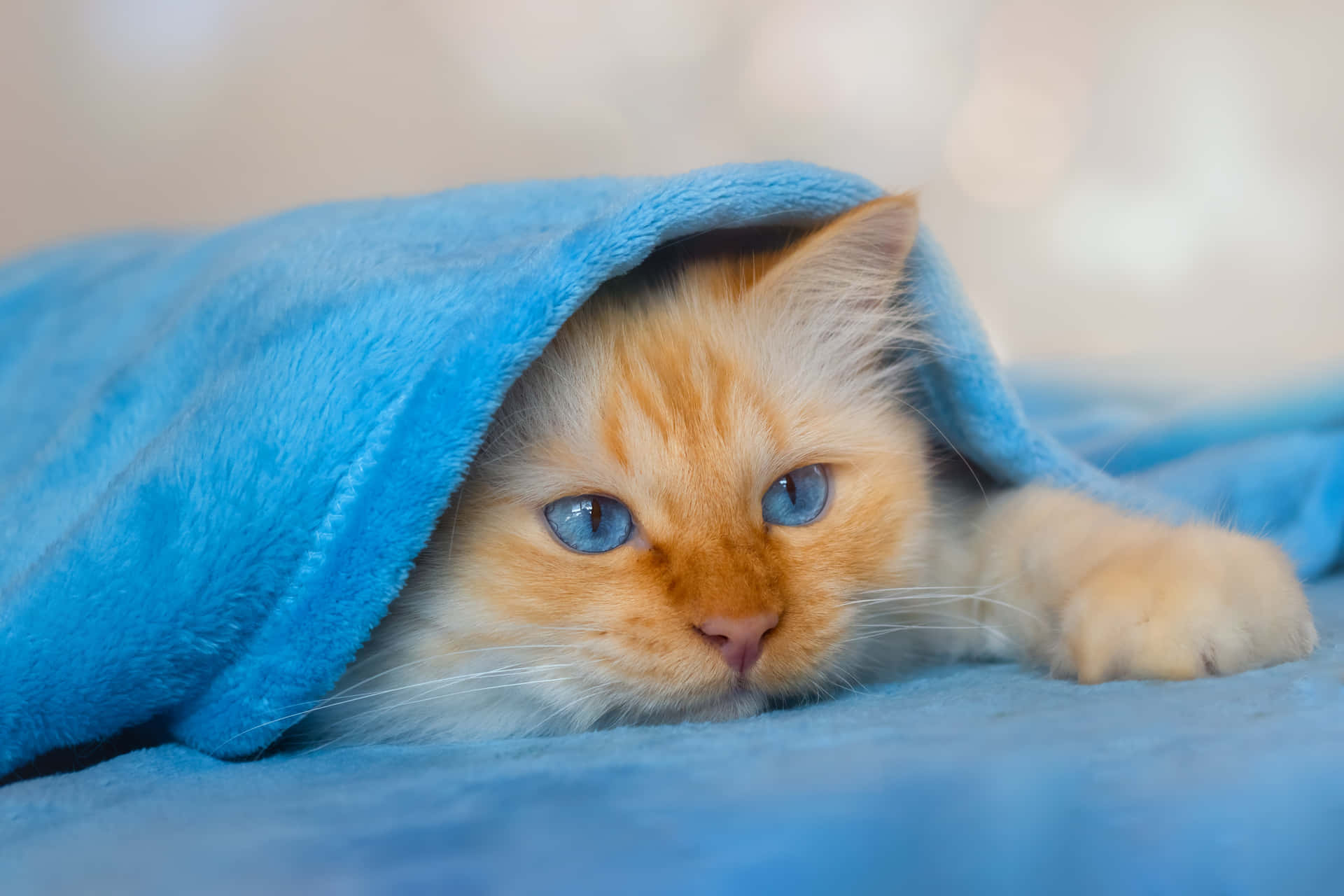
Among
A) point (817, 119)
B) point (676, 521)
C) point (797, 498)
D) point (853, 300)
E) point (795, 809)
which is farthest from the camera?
point (817, 119)

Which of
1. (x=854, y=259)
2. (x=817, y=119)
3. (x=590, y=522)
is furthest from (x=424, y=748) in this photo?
(x=817, y=119)

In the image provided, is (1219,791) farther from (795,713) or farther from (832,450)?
(832,450)

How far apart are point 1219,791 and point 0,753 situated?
110 centimetres

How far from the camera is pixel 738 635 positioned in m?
1.07

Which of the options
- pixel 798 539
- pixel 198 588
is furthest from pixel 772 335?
pixel 198 588

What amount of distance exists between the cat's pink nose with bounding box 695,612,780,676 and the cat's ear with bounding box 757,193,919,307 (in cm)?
46

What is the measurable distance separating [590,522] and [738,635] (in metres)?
0.24

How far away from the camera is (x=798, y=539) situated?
1213 millimetres

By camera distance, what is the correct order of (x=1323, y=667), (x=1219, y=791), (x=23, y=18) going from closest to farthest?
(x=1219, y=791) → (x=1323, y=667) → (x=23, y=18)

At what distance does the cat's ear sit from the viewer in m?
1.25

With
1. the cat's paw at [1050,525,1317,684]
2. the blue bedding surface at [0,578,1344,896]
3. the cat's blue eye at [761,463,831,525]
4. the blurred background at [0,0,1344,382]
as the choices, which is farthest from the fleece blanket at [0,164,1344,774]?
the blurred background at [0,0,1344,382]

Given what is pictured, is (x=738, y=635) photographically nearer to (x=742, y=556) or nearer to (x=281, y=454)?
(x=742, y=556)

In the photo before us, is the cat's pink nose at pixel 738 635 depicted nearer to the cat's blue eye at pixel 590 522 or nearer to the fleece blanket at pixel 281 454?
the cat's blue eye at pixel 590 522

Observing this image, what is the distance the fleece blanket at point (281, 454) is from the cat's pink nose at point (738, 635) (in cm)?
30
